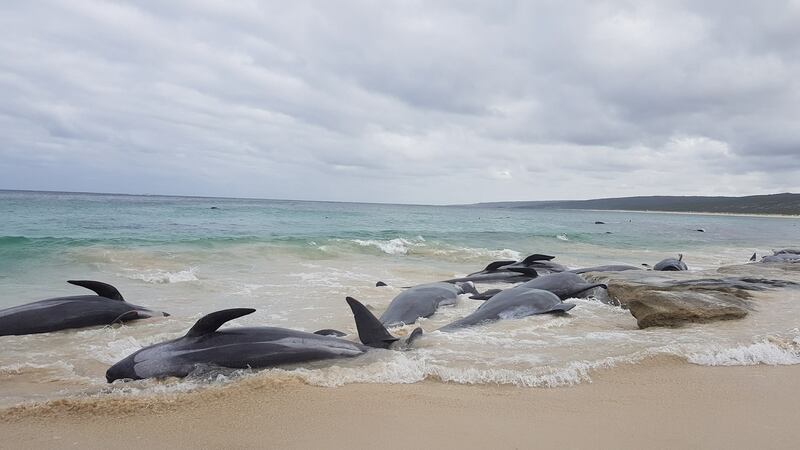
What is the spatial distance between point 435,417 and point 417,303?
177 inches

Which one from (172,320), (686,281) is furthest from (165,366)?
(686,281)

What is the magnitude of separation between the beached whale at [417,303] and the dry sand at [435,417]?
3256mm

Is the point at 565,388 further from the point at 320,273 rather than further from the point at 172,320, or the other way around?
the point at 320,273

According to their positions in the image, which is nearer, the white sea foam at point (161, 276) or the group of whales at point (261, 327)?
the group of whales at point (261, 327)

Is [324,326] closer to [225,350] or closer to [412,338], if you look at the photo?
[412,338]

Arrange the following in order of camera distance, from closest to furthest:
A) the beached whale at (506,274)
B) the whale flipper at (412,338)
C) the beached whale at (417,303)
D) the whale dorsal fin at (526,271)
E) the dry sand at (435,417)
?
1. the dry sand at (435,417)
2. the whale flipper at (412,338)
3. the beached whale at (417,303)
4. the whale dorsal fin at (526,271)
5. the beached whale at (506,274)

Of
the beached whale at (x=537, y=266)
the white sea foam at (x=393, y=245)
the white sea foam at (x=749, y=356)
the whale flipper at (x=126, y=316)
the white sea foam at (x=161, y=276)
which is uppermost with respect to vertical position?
the white sea foam at (x=749, y=356)

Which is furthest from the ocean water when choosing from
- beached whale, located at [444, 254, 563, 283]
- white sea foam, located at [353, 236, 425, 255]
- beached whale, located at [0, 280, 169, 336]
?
white sea foam, located at [353, 236, 425, 255]

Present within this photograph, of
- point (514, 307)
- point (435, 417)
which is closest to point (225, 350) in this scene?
point (435, 417)

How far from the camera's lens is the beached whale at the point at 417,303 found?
7262 millimetres

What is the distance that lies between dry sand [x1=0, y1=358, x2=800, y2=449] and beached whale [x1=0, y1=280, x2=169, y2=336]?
361 cm

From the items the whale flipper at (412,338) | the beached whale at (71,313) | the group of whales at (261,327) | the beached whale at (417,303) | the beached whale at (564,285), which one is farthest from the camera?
the beached whale at (564,285)

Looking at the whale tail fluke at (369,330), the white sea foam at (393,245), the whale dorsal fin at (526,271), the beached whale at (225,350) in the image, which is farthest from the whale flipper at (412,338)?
the white sea foam at (393,245)

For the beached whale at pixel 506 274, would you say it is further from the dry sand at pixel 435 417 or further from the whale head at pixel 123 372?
the whale head at pixel 123 372
